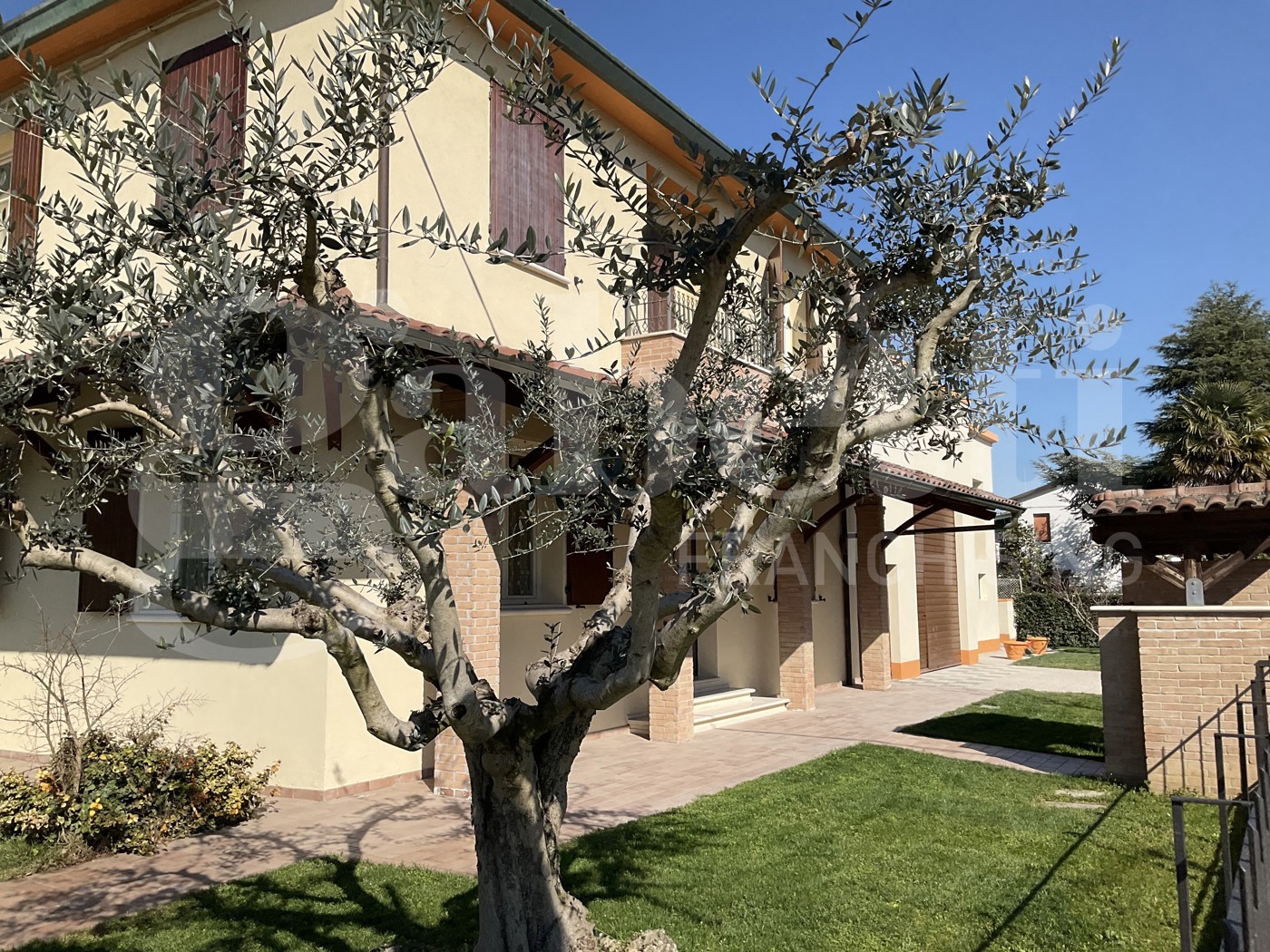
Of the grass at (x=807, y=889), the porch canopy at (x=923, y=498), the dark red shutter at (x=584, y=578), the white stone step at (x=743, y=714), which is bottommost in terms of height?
→ the white stone step at (x=743, y=714)

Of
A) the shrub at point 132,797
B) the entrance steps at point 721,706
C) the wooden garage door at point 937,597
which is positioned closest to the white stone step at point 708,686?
the entrance steps at point 721,706

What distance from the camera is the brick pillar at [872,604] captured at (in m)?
17.6

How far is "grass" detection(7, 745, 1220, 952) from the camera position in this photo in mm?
5137

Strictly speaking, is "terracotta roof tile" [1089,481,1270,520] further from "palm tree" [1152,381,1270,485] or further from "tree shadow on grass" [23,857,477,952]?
"palm tree" [1152,381,1270,485]

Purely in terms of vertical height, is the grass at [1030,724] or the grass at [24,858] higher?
the grass at [24,858]

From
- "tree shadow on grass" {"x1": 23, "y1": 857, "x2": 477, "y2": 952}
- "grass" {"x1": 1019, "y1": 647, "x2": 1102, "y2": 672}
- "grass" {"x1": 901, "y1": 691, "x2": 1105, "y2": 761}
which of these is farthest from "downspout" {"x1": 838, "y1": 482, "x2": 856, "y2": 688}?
"tree shadow on grass" {"x1": 23, "y1": 857, "x2": 477, "y2": 952}

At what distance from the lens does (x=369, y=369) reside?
11.9 ft

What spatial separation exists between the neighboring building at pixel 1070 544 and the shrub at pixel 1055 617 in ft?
3.35

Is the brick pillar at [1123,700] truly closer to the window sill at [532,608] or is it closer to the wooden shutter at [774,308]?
the window sill at [532,608]

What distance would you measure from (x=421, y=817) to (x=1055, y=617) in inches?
1059

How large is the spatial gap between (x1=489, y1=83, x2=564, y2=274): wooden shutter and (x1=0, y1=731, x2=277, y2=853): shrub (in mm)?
5727

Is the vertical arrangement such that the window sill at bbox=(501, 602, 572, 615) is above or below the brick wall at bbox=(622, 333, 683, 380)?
below

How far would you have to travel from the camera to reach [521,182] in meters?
10.4

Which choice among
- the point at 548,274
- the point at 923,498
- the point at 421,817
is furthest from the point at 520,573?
the point at 923,498
